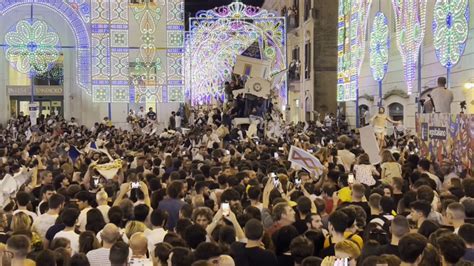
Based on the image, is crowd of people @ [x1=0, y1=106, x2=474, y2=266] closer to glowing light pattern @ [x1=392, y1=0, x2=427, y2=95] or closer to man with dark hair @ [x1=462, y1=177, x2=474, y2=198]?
man with dark hair @ [x1=462, y1=177, x2=474, y2=198]

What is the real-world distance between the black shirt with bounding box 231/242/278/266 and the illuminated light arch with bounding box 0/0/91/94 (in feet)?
87.3

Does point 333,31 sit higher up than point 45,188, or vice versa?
point 333,31

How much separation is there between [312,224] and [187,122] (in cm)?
2571

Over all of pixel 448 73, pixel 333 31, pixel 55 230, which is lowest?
pixel 55 230

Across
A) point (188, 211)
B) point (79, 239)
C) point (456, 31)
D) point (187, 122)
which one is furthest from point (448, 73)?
point (79, 239)

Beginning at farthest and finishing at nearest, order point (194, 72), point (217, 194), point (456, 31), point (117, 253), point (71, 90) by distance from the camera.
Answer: point (194, 72) → point (71, 90) → point (456, 31) → point (217, 194) → point (117, 253)

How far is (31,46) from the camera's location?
33.9m

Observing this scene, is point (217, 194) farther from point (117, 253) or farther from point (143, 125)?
point (143, 125)

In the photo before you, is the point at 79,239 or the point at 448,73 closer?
the point at 79,239

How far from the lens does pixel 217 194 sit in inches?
414

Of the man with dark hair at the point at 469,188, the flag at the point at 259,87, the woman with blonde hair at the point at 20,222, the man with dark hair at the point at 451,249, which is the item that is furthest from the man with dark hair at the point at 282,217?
the flag at the point at 259,87

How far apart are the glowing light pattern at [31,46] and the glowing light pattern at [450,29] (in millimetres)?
17076

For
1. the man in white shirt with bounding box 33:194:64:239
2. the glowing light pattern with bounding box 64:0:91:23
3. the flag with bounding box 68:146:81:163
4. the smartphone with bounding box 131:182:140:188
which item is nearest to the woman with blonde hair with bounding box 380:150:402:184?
the smartphone with bounding box 131:182:140:188

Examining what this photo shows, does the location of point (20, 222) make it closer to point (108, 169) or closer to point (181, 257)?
point (181, 257)
